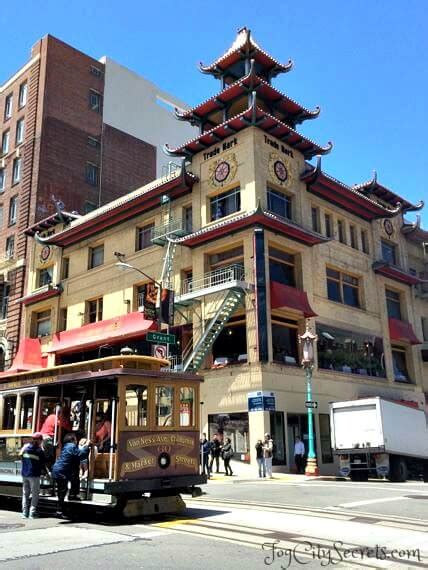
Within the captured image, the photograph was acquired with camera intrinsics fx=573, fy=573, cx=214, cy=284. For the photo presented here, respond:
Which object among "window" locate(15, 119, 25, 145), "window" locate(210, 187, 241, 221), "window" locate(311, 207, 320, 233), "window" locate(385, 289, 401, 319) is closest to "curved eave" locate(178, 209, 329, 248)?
"window" locate(210, 187, 241, 221)

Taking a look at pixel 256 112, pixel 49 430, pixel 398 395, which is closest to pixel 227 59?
pixel 256 112

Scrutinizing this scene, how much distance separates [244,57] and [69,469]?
1092 inches

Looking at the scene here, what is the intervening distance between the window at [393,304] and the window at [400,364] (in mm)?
2194

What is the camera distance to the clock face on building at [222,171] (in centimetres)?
3075

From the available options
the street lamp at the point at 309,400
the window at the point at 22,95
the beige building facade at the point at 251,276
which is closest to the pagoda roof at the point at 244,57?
the beige building facade at the point at 251,276

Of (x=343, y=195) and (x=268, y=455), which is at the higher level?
(x=343, y=195)

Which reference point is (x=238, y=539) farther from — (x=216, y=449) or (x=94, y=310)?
(x=94, y=310)

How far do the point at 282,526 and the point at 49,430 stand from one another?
539cm

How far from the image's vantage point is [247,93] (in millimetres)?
31469

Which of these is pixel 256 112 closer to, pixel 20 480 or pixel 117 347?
pixel 117 347

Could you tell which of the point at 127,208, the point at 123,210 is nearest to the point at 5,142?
the point at 123,210

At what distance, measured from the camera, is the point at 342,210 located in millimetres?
35219

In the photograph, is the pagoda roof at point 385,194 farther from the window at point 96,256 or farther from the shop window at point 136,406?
the shop window at point 136,406

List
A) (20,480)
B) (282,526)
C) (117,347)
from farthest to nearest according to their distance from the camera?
1. (117,347)
2. (20,480)
3. (282,526)
